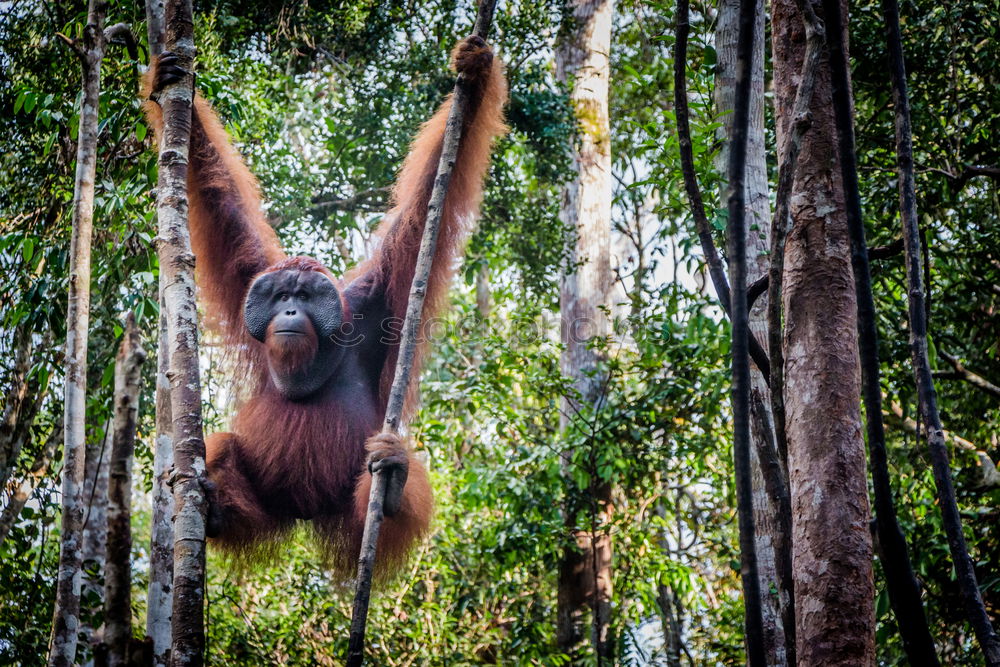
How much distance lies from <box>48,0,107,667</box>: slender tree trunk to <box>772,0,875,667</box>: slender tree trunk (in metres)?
2.93

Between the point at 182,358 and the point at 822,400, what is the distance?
6.37 ft

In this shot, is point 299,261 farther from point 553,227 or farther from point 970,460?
point 970,460

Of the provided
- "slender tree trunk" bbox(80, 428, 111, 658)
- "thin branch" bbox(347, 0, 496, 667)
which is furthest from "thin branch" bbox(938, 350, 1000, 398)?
"slender tree trunk" bbox(80, 428, 111, 658)

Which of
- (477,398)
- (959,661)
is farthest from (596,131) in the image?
(959,661)

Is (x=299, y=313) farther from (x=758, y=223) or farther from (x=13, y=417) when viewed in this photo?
(x=13, y=417)

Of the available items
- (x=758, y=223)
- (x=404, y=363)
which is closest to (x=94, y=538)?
(x=404, y=363)

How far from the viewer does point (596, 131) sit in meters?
Result: 7.94

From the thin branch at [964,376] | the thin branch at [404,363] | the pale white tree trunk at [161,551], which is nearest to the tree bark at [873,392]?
the thin branch at [404,363]

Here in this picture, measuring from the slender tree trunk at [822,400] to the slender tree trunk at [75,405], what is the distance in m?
2.93

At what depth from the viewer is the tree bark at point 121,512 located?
14.2 feet

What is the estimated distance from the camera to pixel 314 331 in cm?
400

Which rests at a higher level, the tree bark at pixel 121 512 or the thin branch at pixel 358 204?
the thin branch at pixel 358 204

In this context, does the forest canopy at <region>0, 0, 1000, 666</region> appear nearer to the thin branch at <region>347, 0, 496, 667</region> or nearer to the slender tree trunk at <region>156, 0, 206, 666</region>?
the slender tree trunk at <region>156, 0, 206, 666</region>

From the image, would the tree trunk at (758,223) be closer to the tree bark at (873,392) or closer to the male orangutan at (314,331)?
the tree bark at (873,392)
